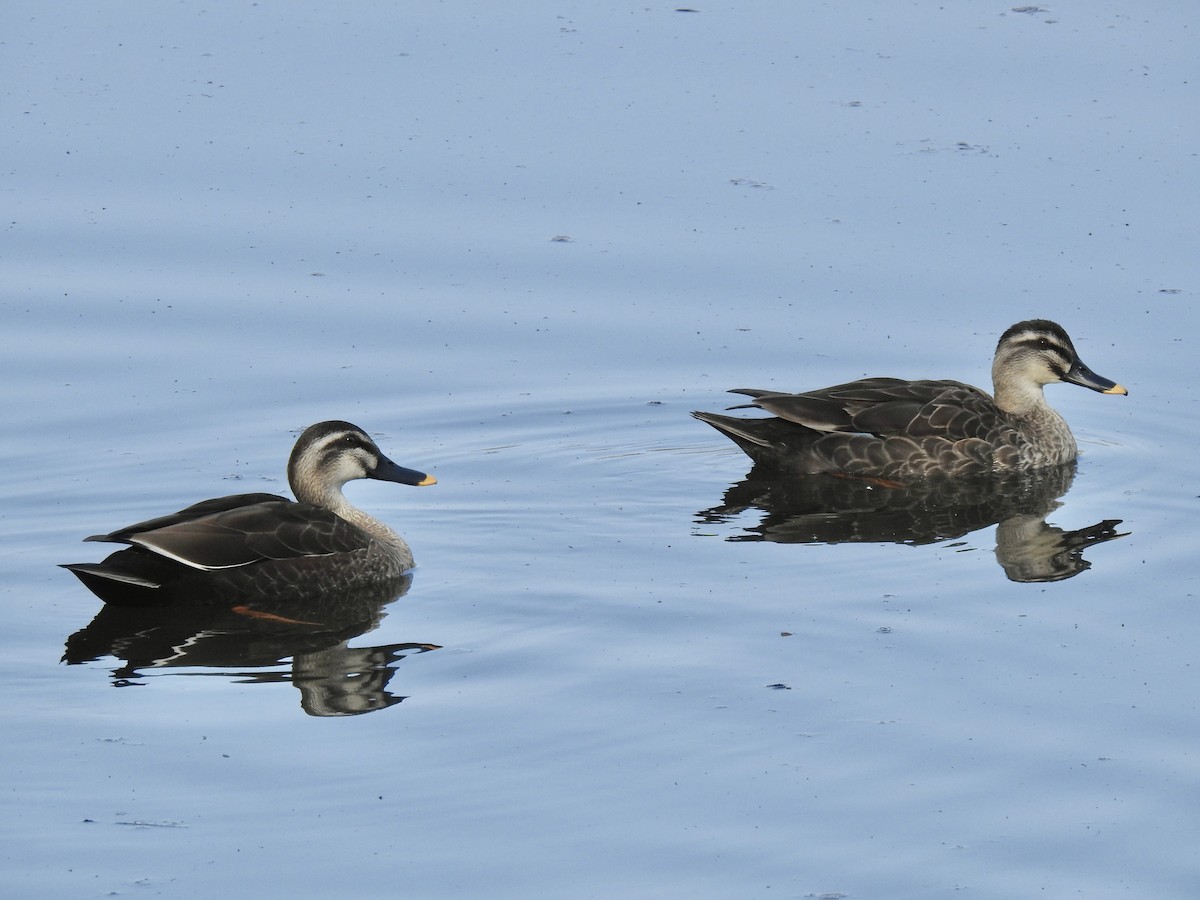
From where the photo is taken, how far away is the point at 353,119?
59.8ft

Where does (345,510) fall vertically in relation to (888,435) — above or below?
below

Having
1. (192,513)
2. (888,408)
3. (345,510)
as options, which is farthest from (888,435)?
(192,513)

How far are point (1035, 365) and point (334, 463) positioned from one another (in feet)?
17.4

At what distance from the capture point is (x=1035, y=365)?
14172 millimetres

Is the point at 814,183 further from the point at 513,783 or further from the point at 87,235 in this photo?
the point at 513,783

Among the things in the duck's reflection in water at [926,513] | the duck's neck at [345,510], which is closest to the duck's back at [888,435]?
the duck's reflection in water at [926,513]

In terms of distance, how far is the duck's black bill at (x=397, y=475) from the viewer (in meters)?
12.0

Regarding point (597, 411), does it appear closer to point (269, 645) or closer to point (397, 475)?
point (397, 475)

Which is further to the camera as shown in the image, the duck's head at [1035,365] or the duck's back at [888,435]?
the duck's head at [1035,365]

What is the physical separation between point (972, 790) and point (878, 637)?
1.87 metres

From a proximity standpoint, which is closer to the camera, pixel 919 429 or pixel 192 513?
pixel 192 513

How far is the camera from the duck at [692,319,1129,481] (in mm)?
13633

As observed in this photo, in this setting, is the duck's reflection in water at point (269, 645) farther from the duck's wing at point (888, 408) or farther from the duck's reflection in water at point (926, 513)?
the duck's wing at point (888, 408)

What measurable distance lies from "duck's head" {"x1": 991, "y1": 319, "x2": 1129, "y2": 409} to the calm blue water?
504 mm
